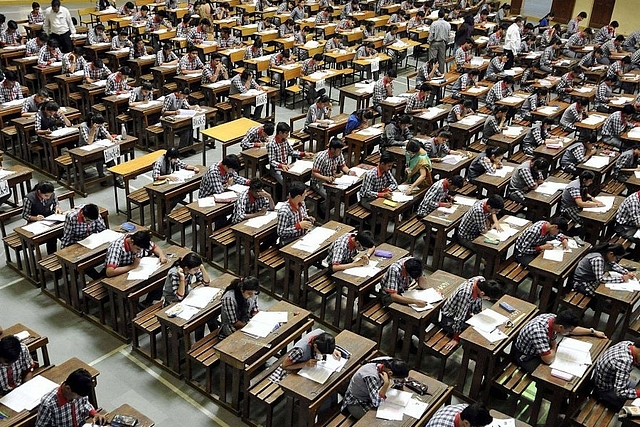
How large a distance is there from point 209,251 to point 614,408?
18.4 feet

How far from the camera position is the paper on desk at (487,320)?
277 inches

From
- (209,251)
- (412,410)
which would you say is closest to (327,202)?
(209,251)

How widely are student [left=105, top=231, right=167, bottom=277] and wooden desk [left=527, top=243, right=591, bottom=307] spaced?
4.71 meters

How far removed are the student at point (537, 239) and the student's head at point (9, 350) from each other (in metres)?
6.24

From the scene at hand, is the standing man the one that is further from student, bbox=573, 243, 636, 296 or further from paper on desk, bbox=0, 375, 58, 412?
paper on desk, bbox=0, 375, 58, 412

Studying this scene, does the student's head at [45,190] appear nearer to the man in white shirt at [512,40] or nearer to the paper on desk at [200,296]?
the paper on desk at [200,296]

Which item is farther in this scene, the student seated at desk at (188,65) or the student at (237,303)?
the student seated at desk at (188,65)

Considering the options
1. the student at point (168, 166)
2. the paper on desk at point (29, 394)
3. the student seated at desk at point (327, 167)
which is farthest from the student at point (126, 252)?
the student seated at desk at point (327, 167)

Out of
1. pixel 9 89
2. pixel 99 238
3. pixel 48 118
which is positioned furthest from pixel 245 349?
pixel 9 89

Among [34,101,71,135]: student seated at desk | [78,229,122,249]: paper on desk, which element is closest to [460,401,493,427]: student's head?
[78,229,122,249]: paper on desk

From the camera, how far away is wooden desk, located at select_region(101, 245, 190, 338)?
24.6 feet

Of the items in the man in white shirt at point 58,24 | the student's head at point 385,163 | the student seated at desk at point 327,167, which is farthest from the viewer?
the man in white shirt at point 58,24

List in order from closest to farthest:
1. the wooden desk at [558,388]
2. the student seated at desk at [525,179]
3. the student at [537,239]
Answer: the wooden desk at [558,388] < the student at [537,239] < the student seated at desk at [525,179]

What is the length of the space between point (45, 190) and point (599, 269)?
23.9 feet
